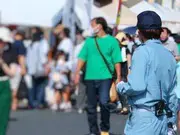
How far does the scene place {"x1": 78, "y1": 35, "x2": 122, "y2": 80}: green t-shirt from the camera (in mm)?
11453

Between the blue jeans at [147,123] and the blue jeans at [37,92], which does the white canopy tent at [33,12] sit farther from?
the blue jeans at [147,123]

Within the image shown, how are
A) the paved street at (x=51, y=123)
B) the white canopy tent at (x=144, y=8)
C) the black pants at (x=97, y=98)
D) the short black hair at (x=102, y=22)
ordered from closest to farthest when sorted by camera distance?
1. the white canopy tent at (x=144, y=8)
2. the short black hair at (x=102, y=22)
3. the black pants at (x=97, y=98)
4. the paved street at (x=51, y=123)

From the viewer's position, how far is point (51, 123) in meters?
14.8

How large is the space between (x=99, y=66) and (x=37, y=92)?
20.7 ft

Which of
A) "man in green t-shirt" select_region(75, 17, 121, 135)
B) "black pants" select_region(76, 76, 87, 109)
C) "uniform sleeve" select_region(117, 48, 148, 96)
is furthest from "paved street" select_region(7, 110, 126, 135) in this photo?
"uniform sleeve" select_region(117, 48, 148, 96)

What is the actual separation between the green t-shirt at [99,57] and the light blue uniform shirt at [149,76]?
4.85 meters

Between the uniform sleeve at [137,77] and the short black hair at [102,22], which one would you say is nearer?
the uniform sleeve at [137,77]

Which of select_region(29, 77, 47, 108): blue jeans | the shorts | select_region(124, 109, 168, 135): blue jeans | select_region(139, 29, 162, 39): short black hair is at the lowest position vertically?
select_region(29, 77, 47, 108): blue jeans

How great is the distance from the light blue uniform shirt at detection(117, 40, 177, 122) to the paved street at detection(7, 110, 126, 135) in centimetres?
498

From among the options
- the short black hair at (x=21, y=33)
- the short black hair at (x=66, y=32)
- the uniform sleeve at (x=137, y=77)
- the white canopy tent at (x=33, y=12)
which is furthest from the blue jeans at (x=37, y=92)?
the uniform sleeve at (x=137, y=77)

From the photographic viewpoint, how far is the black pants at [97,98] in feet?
38.2

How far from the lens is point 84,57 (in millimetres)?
11945

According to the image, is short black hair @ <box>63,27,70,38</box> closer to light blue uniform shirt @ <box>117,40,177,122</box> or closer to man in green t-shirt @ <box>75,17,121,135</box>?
man in green t-shirt @ <box>75,17,121,135</box>

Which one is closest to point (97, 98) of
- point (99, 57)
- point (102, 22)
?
point (99, 57)
